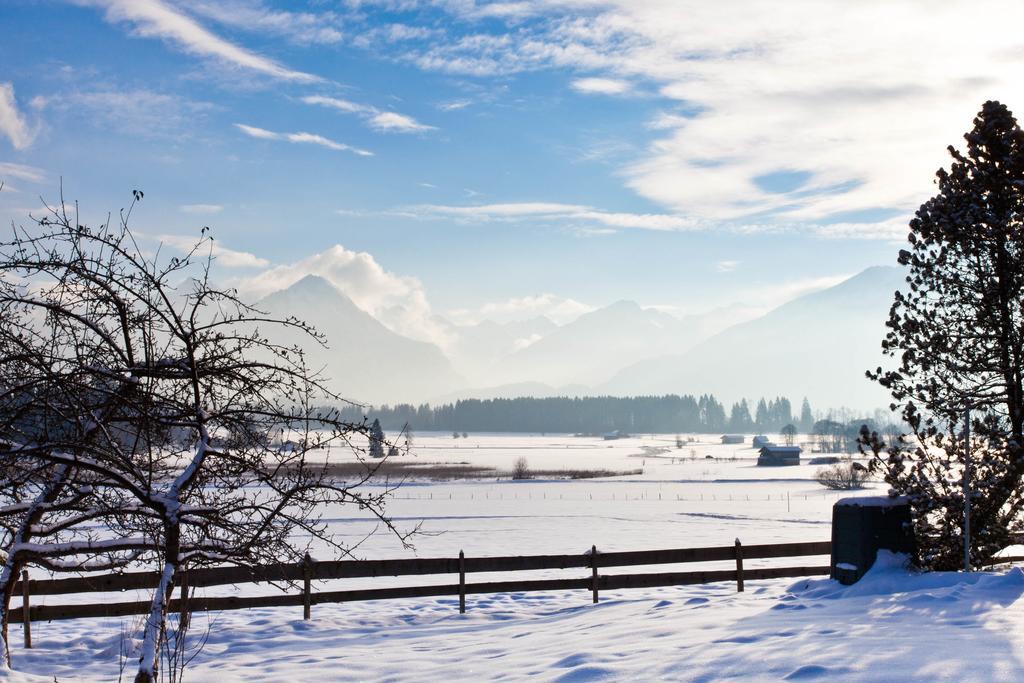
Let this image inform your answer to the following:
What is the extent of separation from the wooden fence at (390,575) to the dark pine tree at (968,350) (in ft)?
7.64

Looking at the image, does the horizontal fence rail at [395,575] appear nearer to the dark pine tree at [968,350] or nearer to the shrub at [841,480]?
the dark pine tree at [968,350]

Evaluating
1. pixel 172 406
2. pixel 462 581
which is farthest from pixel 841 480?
pixel 172 406

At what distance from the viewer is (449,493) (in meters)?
59.9

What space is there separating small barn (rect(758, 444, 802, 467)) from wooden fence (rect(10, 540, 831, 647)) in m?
101

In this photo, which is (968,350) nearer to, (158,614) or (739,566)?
(739,566)

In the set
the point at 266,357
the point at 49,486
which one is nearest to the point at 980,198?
the point at 266,357

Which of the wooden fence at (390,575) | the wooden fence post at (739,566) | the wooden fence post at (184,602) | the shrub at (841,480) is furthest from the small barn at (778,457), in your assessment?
the wooden fence post at (184,602)

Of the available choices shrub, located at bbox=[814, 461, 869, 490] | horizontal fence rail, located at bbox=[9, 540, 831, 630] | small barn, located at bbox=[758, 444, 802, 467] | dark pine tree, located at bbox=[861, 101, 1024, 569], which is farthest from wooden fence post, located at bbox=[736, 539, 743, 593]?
small barn, located at bbox=[758, 444, 802, 467]

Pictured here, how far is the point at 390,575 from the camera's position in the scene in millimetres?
13914

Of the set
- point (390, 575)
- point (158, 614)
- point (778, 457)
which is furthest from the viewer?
point (778, 457)

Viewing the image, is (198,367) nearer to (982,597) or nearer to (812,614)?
(812,614)

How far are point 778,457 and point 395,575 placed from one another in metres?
108

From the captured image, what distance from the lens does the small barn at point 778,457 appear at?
112875 mm

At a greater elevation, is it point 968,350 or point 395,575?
point 968,350
